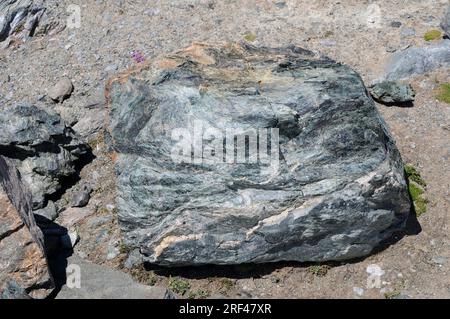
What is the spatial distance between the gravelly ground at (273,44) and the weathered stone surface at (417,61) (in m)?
0.33

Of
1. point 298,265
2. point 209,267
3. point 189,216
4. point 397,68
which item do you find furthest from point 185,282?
point 397,68

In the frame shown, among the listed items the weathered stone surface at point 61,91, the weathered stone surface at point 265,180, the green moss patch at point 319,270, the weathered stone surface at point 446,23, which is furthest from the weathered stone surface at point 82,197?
the weathered stone surface at point 446,23

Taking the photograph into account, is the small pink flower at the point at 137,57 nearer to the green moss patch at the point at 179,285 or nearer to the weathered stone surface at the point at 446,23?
the green moss patch at the point at 179,285

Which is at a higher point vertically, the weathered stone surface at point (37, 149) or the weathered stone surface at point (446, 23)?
the weathered stone surface at point (37, 149)

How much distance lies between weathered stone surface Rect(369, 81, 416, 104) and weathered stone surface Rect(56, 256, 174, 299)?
8702mm

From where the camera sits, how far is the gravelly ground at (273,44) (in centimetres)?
1373

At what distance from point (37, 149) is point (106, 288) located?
4.75 metres

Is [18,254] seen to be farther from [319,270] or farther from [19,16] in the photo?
[19,16]

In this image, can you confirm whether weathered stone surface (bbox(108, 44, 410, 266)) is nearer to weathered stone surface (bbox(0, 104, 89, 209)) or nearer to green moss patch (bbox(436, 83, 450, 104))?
weathered stone surface (bbox(0, 104, 89, 209))

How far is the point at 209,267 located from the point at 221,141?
2.96 meters

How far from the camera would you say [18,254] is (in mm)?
12656

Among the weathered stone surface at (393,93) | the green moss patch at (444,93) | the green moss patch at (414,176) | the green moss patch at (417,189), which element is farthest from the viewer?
the green moss patch at (444,93)

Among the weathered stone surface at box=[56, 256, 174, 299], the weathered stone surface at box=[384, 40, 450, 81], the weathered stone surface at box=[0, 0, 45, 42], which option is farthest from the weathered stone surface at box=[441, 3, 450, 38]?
the weathered stone surface at box=[0, 0, 45, 42]

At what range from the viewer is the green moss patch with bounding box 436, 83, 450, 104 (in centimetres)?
1797
